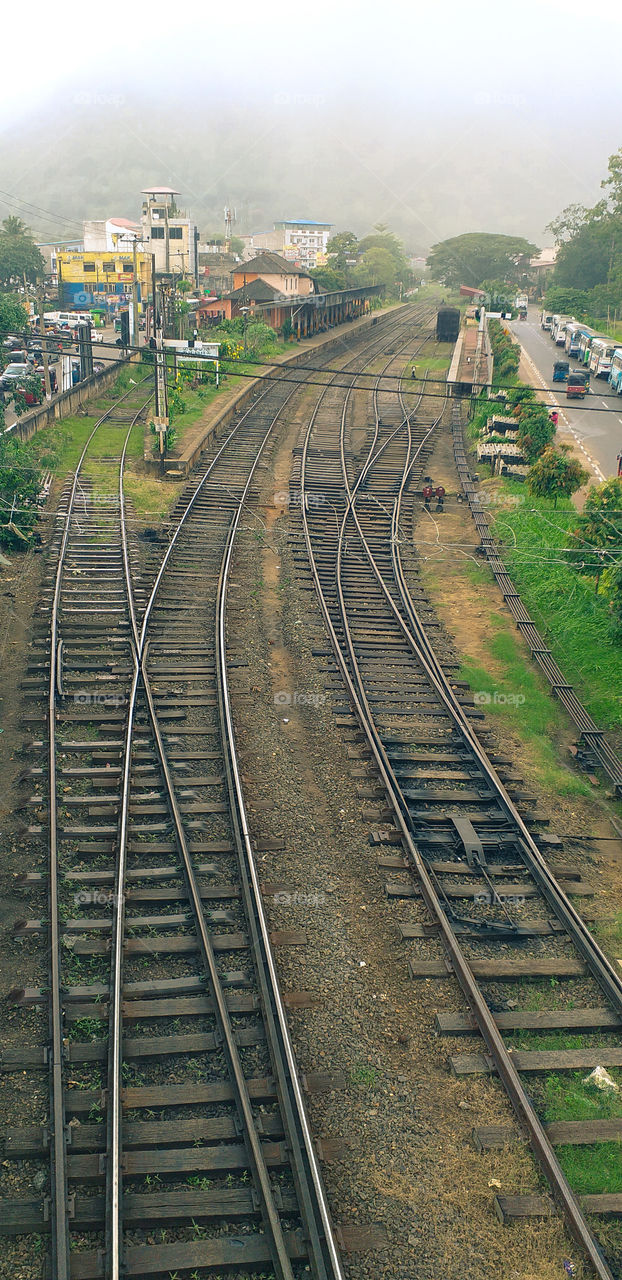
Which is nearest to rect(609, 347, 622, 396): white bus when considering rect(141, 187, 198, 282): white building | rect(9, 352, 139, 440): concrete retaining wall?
rect(9, 352, 139, 440): concrete retaining wall

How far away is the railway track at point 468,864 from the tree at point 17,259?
76294 mm

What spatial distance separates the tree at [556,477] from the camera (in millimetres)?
20812

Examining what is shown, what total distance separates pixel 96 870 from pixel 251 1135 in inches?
128

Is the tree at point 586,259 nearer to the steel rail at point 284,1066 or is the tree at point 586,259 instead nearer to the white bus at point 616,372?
the white bus at point 616,372

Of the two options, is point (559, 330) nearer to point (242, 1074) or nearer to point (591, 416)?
point (591, 416)

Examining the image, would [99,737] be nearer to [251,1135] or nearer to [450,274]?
[251,1135]

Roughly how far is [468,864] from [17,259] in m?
87.3

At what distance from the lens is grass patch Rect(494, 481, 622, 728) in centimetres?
1352

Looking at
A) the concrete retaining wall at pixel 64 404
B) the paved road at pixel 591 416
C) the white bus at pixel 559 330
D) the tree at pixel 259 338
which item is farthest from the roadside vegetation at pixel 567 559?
the white bus at pixel 559 330

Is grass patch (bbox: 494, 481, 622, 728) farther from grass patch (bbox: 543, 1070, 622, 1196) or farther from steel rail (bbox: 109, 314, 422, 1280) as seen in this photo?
grass patch (bbox: 543, 1070, 622, 1196)

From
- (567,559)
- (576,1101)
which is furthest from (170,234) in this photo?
(576,1101)

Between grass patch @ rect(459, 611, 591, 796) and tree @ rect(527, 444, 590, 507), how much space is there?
732cm

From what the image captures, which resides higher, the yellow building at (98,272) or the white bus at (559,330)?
the yellow building at (98,272)

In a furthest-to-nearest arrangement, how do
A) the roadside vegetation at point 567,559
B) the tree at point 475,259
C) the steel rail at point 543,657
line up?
the tree at point 475,259, the roadside vegetation at point 567,559, the steel rail at point 543,657
